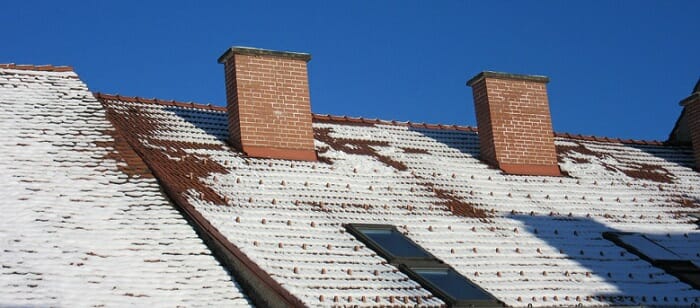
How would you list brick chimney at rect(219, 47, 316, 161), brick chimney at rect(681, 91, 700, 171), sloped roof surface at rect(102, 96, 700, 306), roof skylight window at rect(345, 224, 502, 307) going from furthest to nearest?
brick chimney at rect(681, 91, 700, 171), brick chimney at rect(219, 47, 316, 161), sloped roof surface at rect(102, 96, 700, 306), roof skylight window at rect(345, 224, 502, 307)

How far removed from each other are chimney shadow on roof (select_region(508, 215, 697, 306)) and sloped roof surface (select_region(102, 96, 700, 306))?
0.02 meters

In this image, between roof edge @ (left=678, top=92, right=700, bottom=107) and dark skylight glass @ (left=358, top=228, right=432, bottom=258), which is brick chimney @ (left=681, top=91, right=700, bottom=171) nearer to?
roof edge @ (left=678, top=92, right=700, bottom=107)

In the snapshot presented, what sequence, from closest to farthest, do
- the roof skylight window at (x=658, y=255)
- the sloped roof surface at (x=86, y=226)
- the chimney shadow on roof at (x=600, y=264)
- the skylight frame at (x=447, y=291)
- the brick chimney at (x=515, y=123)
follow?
the sloped roof surface at (x=86, y=226), the skylight frame at (x=447, y=291), the chimney shadow on roof at (x=600, y=264), the roof skylight window at (x=658, y=255), the brick chimney at (x=515, y=123)

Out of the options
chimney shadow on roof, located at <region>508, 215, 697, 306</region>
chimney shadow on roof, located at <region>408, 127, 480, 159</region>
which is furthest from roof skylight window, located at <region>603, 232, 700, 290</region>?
chimney shadow on roof, located at <region>408, 127, 480, 159</region>

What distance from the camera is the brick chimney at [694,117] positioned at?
1792 cm

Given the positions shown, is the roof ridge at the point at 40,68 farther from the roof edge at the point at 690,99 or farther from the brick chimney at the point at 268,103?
the roof edge at the point at 690,99

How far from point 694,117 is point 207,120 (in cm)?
825

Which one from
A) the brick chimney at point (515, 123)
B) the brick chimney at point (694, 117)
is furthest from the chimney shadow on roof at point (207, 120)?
the brick chimney at point (694, 117)

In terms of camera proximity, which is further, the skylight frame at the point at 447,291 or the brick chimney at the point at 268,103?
the brick chimney at the point at 268,103

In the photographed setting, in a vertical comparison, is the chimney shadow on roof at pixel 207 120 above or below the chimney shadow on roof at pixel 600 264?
above

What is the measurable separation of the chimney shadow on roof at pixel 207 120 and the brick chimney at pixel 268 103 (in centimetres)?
20

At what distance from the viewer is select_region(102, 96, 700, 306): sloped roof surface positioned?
1093 centimetres

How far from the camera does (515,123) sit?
16344 millimetres

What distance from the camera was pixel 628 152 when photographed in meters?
17.8
